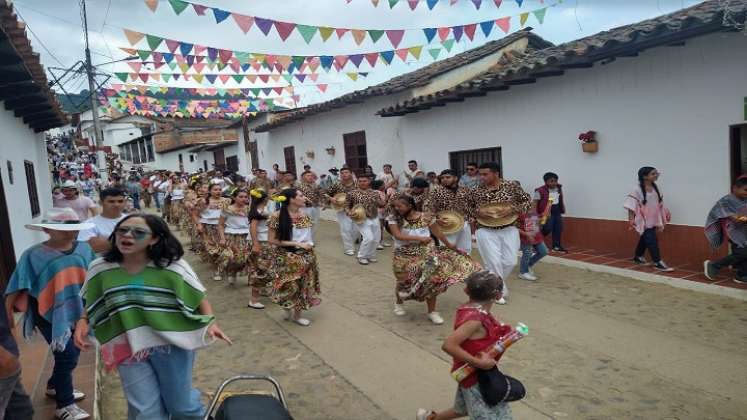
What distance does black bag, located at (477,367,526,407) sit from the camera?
107 inches

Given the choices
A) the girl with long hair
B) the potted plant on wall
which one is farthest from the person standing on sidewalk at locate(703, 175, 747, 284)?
the potted plant on wall

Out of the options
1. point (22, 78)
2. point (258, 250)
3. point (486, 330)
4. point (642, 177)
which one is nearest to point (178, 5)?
point (22, 78)

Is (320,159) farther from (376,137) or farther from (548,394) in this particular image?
(548,394)

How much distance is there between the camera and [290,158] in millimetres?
18922

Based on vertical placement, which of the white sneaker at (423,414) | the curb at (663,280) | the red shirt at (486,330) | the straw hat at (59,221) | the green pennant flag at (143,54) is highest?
the green pennant flag at (143,54)

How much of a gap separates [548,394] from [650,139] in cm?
513

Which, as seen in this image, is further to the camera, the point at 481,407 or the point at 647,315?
the point at 647,315

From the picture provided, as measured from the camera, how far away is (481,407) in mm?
2814

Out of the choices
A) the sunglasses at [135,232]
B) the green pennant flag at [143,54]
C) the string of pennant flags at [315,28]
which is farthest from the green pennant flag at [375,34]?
the sunglasses at [135,232]

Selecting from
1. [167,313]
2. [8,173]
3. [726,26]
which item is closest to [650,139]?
[726,26]

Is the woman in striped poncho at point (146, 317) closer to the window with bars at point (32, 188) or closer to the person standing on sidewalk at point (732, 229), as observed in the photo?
the person standing on sidewalk at point (732, 229)

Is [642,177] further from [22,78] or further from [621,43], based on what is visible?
[22,78]

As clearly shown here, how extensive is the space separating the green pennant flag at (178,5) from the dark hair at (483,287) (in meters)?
8.73

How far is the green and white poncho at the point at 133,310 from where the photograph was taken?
267 cm
